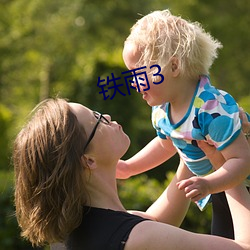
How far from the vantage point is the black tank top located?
2562 millimetres

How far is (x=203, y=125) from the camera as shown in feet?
8.89

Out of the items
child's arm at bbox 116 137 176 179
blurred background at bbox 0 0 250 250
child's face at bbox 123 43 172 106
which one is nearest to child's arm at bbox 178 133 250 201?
child's face at bbox 123 43 172 106

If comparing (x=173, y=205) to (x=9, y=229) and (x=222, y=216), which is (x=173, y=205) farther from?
(x=9, y=229)

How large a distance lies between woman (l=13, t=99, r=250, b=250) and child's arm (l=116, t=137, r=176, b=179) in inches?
16.1

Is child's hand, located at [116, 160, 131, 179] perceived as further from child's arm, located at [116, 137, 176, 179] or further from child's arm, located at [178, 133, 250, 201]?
child's arm, located at [178, 133, 250, 201]

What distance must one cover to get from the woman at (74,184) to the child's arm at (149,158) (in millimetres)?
408

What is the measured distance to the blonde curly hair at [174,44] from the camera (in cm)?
280

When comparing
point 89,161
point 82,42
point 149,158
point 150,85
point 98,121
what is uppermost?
point 150,85

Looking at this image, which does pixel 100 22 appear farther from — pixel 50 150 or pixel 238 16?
pixel 50 150

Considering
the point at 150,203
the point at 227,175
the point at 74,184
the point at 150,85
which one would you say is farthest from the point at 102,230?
the point at 150,203

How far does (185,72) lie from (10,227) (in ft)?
15.0

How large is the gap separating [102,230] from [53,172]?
28cm

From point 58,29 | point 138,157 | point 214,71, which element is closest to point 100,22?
point 58,29

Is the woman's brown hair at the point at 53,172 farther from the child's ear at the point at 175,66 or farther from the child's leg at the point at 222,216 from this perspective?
the child's leg at the point at 222,216
